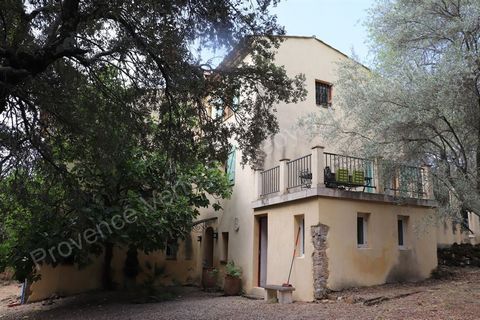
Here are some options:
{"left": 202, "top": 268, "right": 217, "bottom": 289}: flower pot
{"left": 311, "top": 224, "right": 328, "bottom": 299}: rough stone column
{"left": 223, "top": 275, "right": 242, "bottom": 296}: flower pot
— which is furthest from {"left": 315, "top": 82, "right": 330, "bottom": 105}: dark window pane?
{"left": 202, "top": 268, "right": 217, "bottom": 289}: flower pot

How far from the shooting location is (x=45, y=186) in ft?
36.0

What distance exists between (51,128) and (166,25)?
428 centimetres

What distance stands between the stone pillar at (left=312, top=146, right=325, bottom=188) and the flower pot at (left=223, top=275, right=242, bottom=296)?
4900mm

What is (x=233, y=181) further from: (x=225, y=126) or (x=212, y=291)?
(x=225, y=126)

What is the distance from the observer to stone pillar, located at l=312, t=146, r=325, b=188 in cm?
1116

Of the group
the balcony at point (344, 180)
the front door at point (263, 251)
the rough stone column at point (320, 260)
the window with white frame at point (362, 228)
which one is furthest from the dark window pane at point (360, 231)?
the front door at point (263, 251)

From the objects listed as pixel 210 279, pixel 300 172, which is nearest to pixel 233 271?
pixel 210 279

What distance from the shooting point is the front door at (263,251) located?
14.0 metres

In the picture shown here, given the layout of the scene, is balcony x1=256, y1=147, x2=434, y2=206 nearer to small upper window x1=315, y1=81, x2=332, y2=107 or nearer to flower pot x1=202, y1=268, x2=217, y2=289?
small upper window x1=315, y1=81, x2=332, y2=107

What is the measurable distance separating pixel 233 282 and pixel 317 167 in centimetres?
529

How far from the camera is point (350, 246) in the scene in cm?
1134

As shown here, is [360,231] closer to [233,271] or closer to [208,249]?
[233,271]

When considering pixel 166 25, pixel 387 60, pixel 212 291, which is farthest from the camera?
pixel 212 291

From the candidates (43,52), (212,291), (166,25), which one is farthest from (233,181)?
(43,52)
